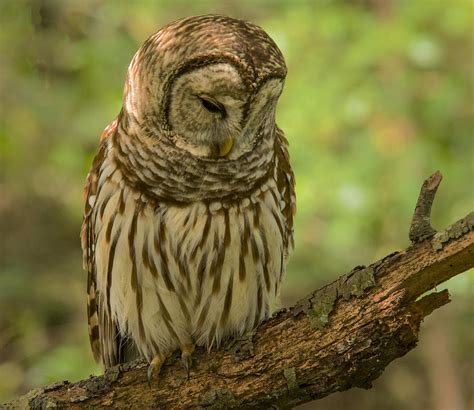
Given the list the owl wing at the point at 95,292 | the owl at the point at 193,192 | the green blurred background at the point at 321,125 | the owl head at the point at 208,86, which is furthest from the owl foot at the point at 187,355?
the green blurred background at the point at 321,125

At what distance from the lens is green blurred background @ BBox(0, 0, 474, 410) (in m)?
6.51

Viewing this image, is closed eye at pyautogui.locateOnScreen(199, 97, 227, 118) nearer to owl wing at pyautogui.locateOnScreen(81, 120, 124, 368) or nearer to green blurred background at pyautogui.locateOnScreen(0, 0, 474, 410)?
owl wing at pyautogui.locateOnScreen(81, 120, 124, 368)

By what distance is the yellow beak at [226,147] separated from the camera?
354cm

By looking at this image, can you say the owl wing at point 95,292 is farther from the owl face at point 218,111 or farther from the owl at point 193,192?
the owl face at point 218,111

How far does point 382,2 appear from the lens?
7375 millimetres

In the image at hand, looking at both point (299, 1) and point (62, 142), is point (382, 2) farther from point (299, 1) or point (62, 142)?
point (62, 142)

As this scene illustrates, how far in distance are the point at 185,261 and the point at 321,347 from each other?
81 centimetres

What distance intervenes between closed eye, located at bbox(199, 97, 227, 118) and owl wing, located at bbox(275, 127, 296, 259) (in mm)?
536

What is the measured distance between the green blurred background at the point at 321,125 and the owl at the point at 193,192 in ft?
7.36

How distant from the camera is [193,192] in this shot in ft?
12.0

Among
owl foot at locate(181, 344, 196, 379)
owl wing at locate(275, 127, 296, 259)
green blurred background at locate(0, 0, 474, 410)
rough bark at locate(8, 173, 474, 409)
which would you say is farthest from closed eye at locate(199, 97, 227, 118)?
green blurred background at locate(0, 0, 474, 410)

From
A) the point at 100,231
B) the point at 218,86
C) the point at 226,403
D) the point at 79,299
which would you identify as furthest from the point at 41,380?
the point at 218,86

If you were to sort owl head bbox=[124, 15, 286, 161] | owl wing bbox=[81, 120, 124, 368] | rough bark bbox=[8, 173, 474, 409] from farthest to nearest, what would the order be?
owl wing bbox=[81, 120, 124, 368], owl head bbox=[124, 15, 286, 161], rough bark bbox=[8, 173, 474, 409]

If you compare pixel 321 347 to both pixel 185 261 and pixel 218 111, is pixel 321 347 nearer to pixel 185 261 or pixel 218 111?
pixel 185 261
